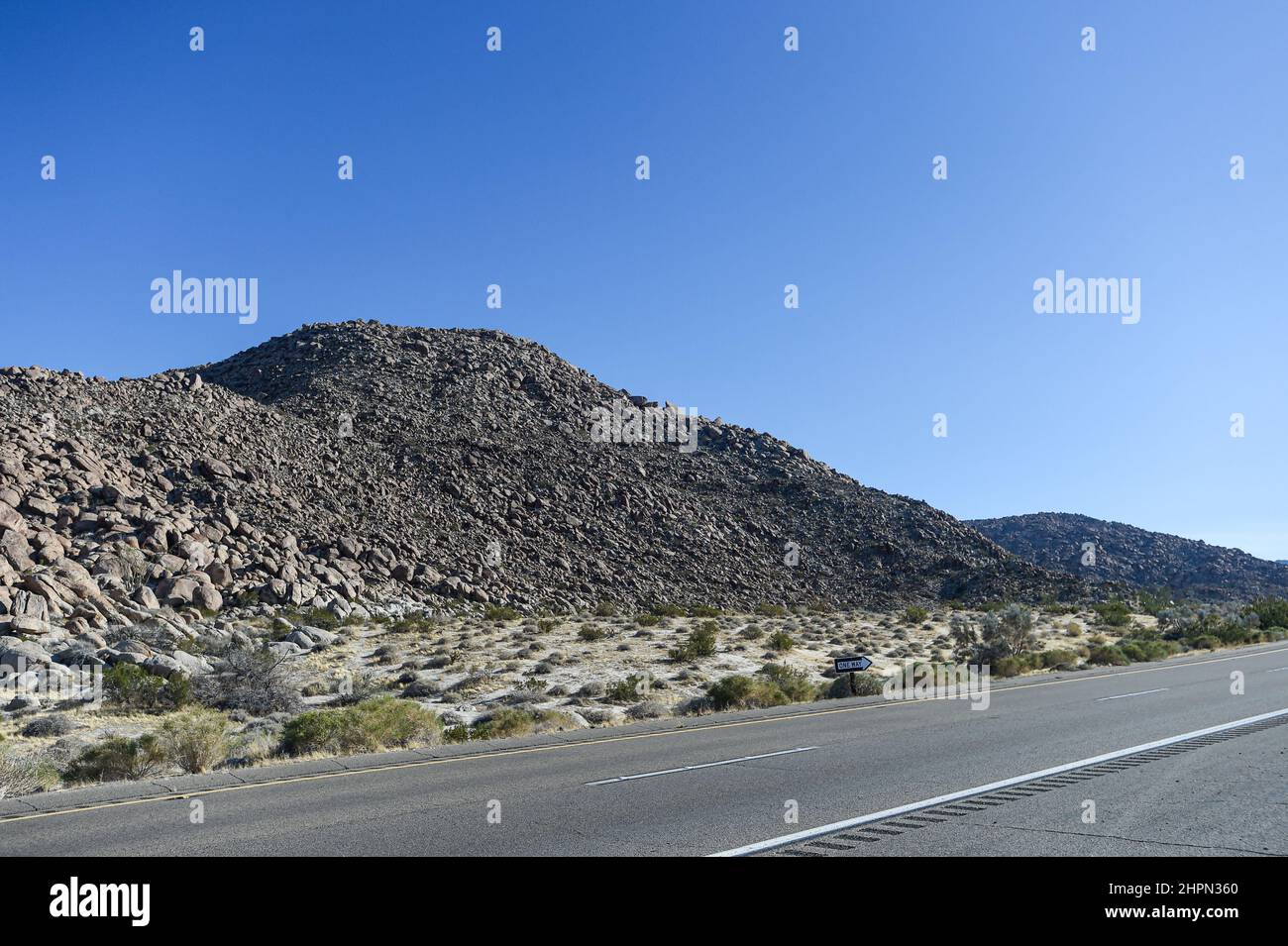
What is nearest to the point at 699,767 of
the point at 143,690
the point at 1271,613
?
the point at 143,690

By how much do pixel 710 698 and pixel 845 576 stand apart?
4224cm

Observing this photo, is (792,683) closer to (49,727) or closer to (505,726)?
(505,726)

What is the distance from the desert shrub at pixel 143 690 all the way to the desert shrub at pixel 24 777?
26.0 ft

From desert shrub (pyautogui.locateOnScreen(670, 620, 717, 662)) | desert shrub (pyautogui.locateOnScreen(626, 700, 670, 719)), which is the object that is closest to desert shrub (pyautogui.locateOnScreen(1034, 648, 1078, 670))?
desert shrub (pyautogui.locateOnScreen(670, 620, 717, 662))

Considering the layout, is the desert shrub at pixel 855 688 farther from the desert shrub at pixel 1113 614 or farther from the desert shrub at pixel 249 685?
the desert shrub at pixel 1113 614

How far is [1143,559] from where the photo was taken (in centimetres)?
9450

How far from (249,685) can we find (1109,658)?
27942 mm

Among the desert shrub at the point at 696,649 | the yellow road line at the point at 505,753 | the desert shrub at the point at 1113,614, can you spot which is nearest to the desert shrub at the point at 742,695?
the yellow road line at the point at 505,753

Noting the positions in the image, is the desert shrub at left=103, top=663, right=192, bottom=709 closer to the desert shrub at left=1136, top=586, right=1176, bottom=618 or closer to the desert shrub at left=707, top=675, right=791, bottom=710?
the desert shrub at left=707, top=675, right=791, bottom=710

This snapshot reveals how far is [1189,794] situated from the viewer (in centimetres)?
950

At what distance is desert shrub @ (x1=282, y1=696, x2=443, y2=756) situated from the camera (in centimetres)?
1558

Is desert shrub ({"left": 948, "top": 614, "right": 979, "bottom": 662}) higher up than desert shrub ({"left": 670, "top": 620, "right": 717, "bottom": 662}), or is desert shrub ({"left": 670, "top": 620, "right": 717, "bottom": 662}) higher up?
desert shrub ({"left": 670, "top": 620, "right": 717, "bottom": 662})

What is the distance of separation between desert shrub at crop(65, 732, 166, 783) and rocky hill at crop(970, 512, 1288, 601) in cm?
8440
